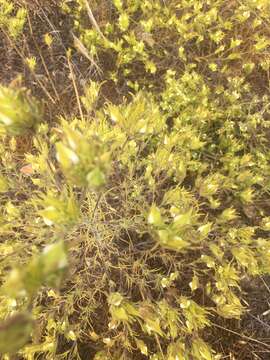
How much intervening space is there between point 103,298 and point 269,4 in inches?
75.9

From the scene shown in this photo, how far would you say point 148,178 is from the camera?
1966mm

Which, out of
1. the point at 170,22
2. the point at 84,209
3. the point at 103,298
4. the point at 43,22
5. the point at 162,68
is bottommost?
the point at 103,298

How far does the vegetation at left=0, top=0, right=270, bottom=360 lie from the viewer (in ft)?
5.66

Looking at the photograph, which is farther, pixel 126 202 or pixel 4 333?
pixel 126 202

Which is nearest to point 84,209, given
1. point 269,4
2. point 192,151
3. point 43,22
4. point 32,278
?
point 192,151

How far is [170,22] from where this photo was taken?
235cm

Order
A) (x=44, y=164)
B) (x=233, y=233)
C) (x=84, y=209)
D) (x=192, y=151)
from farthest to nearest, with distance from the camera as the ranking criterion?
(x=192, y=151) < (x=84, y=209) < (x=233, y=233) < (x=44, y=164)

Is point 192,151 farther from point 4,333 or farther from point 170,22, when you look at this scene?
A: point 4,333

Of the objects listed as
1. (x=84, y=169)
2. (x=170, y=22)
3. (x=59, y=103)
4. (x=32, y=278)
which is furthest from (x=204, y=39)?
(x=32, y=278)

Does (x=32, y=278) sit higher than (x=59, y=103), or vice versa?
(x=32, y=278)

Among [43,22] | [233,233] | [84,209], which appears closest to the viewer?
[233,233]

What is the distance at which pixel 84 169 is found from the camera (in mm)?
1054

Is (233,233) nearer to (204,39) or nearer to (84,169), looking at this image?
(84,169)

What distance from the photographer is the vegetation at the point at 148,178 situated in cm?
173
